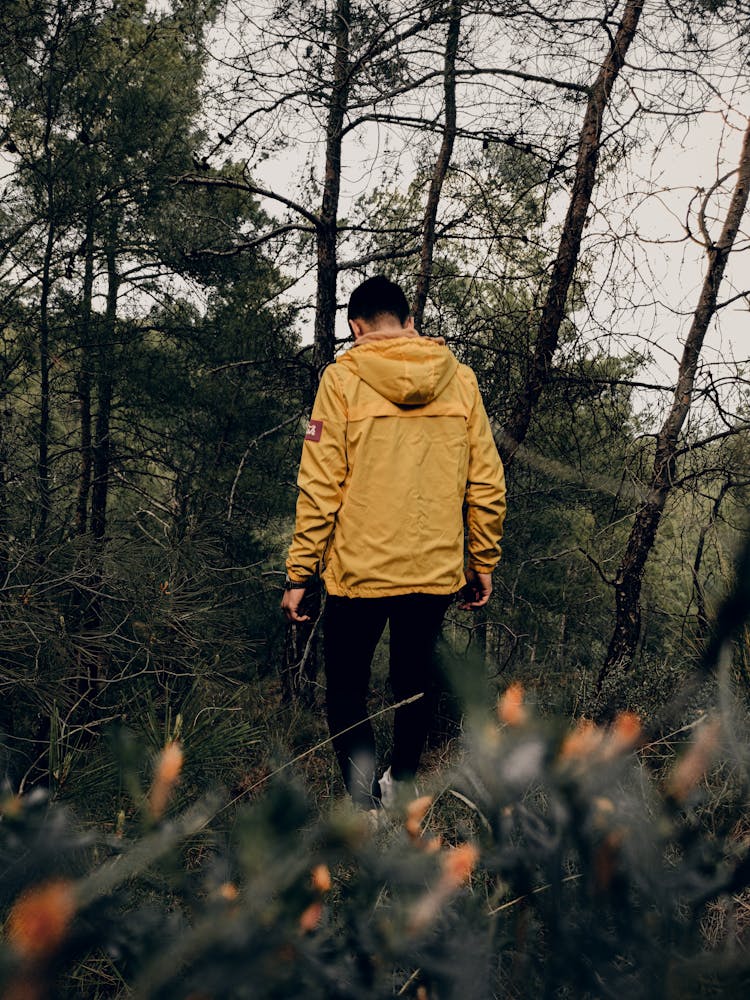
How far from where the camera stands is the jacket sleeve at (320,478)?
2.35m

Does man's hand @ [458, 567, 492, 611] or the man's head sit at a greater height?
the man's head

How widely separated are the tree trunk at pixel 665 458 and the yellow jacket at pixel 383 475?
6.81 ft

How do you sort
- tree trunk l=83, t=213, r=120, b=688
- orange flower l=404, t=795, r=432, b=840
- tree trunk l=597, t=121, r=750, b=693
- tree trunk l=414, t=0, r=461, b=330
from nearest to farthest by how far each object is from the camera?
orange flower l=404, t=795, r=432, b=840
tree trunk l=83, t=213, r=120, b=688
tree trunk l=597, t=121, r=750, b=693
tree trunk l=414, t=0, r=461, b=330

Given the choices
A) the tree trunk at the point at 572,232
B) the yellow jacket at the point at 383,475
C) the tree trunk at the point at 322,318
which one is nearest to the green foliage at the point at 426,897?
the yellow jacket at the point at 383,475

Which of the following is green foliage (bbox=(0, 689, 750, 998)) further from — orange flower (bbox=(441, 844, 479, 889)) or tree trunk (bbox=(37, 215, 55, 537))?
tree trunk (bbox=(37, 215, 55, 537))

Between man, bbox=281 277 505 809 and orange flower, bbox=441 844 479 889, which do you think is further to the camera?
man, bbox=281 277 505 809

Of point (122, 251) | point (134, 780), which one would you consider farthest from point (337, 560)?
point (122, 251)

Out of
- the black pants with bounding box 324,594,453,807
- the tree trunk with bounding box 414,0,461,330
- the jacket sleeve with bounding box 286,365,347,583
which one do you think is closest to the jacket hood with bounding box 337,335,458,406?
Answer: the jacket sleeve with bounding box 286,365,347,583

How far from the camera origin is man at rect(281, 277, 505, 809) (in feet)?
7.69

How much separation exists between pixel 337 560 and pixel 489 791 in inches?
78.3

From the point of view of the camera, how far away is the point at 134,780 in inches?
17.9

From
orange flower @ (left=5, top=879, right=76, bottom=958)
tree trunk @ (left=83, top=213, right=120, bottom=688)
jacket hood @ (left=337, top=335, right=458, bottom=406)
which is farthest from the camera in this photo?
tree trunk @ (left=83, top=213, right=120, bottom=688)

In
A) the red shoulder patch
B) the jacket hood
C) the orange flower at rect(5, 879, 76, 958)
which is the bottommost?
the orange flower at rect(5, 879, 76, 958)

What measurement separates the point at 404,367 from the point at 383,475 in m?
0.39
